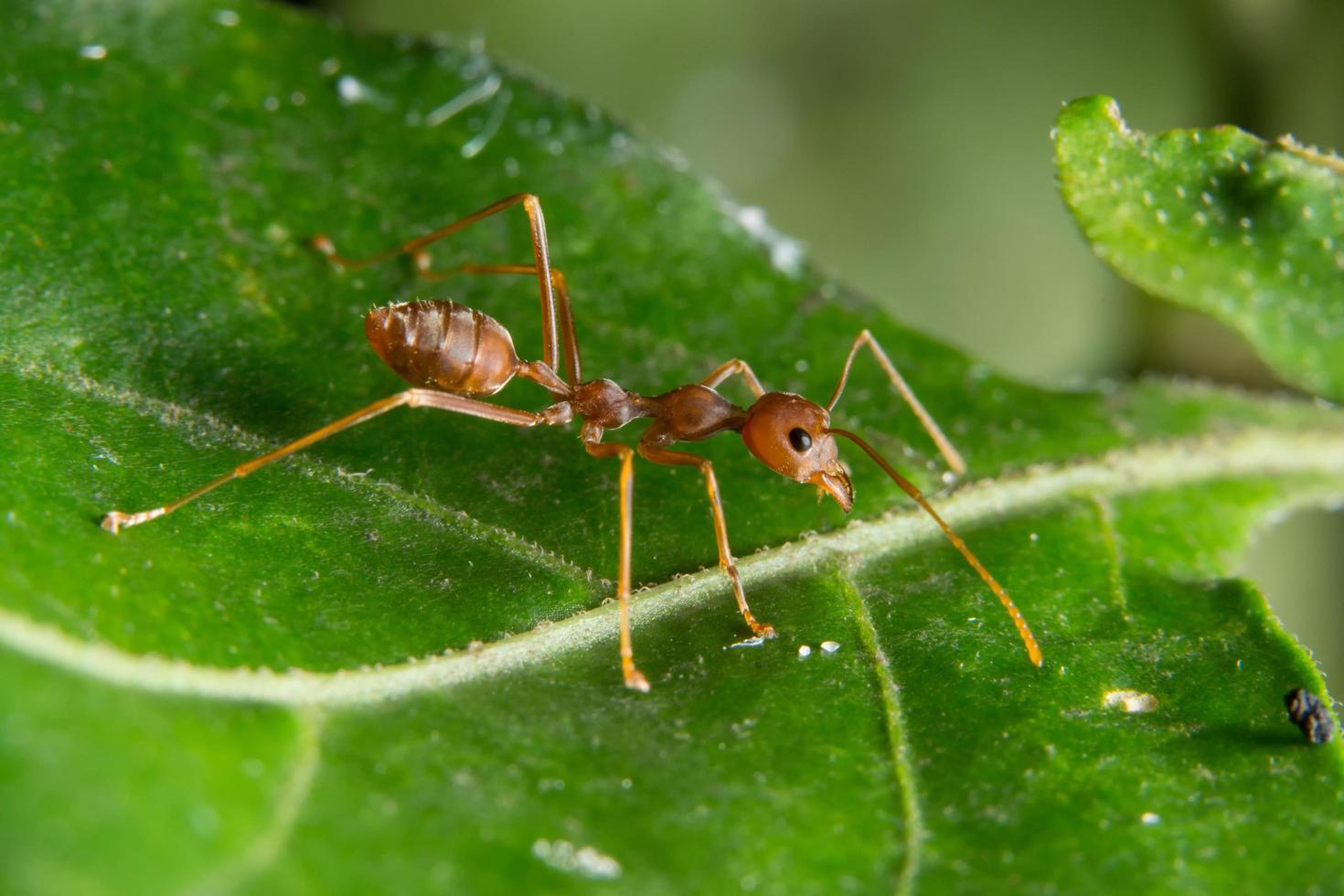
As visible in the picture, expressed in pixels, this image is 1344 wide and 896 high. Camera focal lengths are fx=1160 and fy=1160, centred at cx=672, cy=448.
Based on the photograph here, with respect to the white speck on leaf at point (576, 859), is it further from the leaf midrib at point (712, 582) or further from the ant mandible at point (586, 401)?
the ant mandible at point (586, 401)

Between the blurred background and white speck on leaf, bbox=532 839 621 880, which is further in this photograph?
the blurred background

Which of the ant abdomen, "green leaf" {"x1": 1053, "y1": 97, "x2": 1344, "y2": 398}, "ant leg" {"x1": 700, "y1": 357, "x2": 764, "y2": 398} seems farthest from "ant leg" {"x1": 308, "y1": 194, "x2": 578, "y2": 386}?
"green leaf" {"x1": 1053, "y1": 97, "x2": 1344, "y2": 398}

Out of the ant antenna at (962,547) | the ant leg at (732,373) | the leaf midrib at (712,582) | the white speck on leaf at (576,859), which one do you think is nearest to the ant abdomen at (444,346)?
the ant leg at (732,373)

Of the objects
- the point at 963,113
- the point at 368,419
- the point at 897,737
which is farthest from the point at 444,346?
the point at 963,113

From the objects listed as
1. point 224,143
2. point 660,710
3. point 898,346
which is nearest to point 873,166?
point 898,346

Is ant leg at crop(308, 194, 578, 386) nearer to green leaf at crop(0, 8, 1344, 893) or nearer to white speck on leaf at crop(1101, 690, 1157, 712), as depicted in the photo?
green leaf at crop(0, 8, 1344, 893)

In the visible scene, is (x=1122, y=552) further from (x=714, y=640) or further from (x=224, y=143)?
(x=224, y=143)

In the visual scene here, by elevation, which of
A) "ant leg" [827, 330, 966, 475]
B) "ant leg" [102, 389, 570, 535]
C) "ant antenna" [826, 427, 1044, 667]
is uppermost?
"ant leg" [827, 330, 966, 475]
